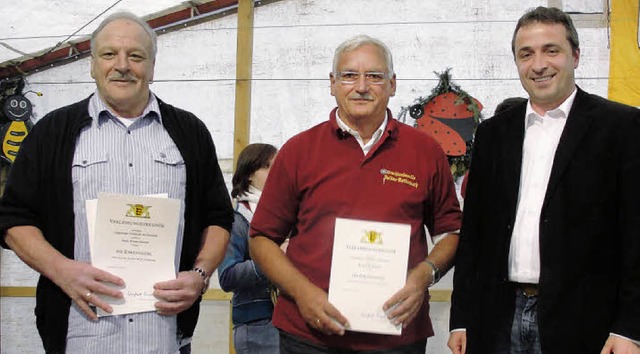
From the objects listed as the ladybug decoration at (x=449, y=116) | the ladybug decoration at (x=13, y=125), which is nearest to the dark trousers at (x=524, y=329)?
the ladybug decoration at (x=449, y=116)

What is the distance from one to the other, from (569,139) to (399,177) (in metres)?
0.49

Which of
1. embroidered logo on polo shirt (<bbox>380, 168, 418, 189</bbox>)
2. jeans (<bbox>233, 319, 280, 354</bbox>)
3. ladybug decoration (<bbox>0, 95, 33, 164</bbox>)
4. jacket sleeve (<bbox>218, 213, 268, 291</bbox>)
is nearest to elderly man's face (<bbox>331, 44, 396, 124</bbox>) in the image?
embroidered logo on polo shirt (<bbox>380, 168, 418, 189</bbox>)

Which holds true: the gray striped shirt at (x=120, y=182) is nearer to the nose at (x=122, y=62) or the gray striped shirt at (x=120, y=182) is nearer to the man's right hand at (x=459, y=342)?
the nose at (x=122, y=62)

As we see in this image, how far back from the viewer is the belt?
6.25 feet

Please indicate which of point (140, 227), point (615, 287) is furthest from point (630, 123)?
point (140, 227)

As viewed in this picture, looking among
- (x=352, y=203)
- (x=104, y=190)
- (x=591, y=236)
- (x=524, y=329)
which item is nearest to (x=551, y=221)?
(x=591, y=236)

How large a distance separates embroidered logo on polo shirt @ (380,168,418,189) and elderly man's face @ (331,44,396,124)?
0.19 meters

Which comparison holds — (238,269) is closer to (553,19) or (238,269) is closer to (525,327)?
(525,327)

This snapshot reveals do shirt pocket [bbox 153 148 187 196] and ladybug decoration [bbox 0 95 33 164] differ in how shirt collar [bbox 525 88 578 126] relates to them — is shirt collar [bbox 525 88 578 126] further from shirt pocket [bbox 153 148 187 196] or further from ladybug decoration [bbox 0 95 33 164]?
ladybug decoration [bbox 0 95 33 164]

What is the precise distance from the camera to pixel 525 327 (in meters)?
1.91

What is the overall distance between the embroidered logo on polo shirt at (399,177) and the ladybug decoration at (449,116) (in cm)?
221

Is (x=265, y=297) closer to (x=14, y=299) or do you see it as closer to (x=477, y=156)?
(x=477, y=156)

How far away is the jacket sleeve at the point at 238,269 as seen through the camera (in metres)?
2.87

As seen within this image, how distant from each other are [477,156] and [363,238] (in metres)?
0.52
